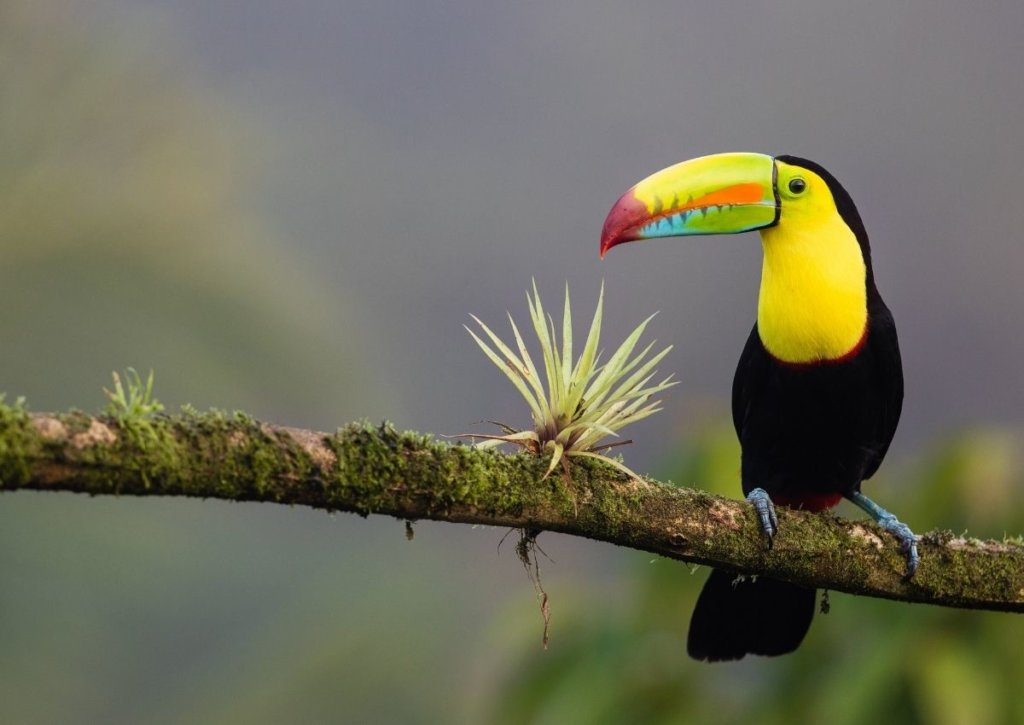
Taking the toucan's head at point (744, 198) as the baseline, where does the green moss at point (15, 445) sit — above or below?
below

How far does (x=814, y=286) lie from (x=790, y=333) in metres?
0.14

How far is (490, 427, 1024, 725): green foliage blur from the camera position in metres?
4.93

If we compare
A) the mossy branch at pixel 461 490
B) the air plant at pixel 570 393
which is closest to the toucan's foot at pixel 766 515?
the mossy branch at pixel 461 490

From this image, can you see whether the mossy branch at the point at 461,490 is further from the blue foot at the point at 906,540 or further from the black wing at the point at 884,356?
the black wing at the point at 884,356

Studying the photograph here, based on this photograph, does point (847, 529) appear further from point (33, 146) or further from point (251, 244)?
point (251, 244)

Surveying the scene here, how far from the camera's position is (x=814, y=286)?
3.14 meters

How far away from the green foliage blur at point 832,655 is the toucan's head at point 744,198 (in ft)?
7.46

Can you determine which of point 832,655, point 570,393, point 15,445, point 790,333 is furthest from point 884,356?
point 832,655

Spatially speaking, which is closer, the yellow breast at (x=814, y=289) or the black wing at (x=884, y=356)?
the yellow breast at (x=814, y=289)

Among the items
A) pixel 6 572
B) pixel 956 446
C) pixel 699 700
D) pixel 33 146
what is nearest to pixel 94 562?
pixel 6 572

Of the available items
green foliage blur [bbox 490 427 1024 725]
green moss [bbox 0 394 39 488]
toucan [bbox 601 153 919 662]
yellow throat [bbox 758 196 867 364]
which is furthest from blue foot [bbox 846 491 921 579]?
green foliage blur [bbox 490 427 1024 725]

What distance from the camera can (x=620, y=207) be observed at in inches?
123

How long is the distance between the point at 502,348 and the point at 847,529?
0.88m

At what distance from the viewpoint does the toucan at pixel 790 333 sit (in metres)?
3.11
